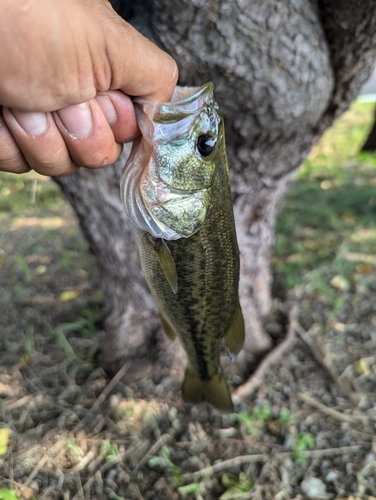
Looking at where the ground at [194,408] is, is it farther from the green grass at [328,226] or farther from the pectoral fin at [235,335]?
the pectoral fin at [235,335]

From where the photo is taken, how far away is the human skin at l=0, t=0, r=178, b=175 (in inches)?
40.2

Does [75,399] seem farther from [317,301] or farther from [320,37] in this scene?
[320,37]

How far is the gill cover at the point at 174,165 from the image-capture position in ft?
4.60

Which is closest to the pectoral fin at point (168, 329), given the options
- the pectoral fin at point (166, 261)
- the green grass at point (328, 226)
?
the pectoral fin at point (166, 261)

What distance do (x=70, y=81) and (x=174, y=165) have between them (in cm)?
48

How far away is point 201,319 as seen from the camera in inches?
72.9

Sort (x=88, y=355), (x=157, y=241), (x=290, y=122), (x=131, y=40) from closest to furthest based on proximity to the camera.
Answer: (x=131, y=40) < (x=157, y=241) < (x=290, y=122) < (x=88, y=355)

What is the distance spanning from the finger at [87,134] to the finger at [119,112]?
23mm

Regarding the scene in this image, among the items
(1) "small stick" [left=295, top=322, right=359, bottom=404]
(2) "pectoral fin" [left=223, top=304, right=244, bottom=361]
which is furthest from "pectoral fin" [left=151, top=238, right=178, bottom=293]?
(1) "small stick" [left=295, top=322, right=359, bottom=404]

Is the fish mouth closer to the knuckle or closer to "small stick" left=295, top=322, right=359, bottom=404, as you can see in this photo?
the knuckle

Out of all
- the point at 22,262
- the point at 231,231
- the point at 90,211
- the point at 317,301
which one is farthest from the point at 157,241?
the point at 22,262

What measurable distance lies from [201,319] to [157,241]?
17.7 inches

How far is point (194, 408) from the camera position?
263cm

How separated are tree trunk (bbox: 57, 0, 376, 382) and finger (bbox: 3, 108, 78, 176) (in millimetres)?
722
